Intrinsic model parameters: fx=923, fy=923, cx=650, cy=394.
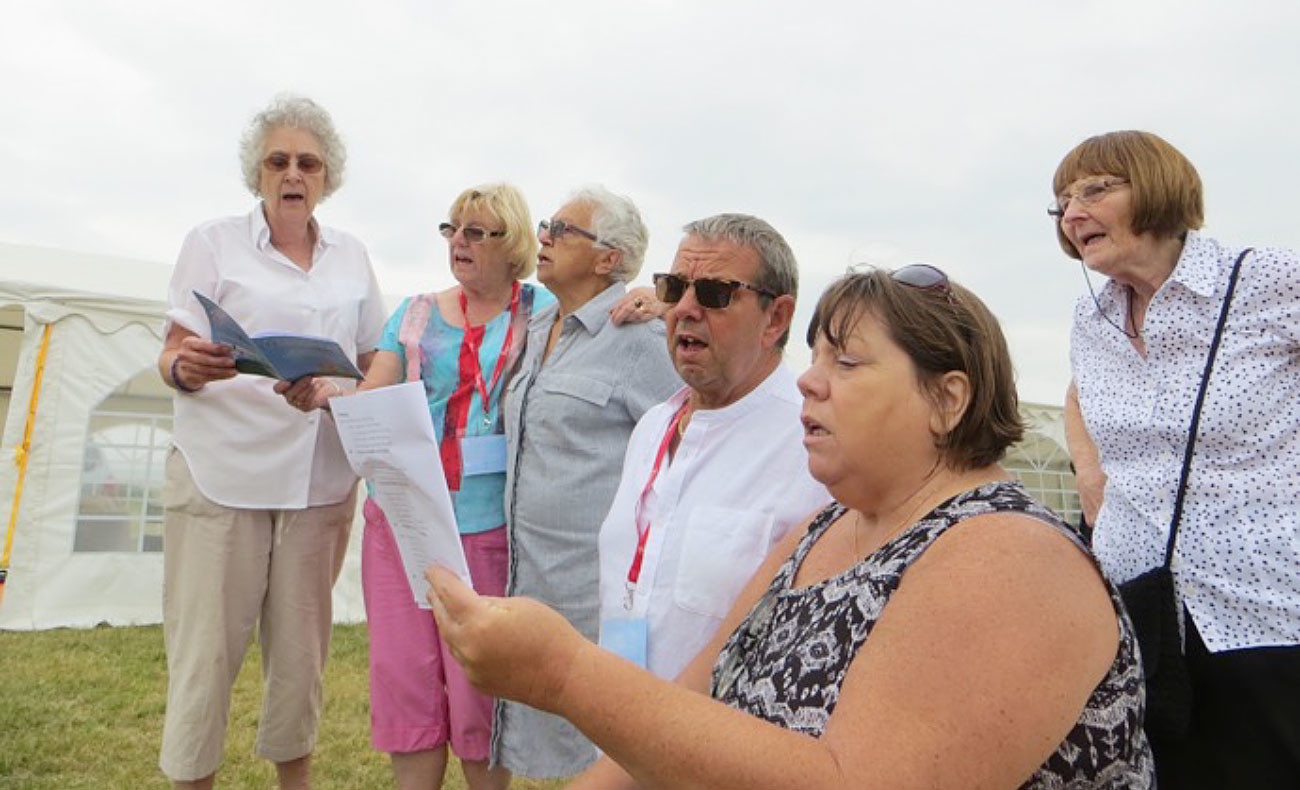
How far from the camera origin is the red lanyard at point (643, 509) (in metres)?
2.24

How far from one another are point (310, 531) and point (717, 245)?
1.74 metres

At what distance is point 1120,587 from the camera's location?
1.87 metres

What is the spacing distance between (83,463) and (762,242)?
6.40m

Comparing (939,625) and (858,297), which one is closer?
(939,625)

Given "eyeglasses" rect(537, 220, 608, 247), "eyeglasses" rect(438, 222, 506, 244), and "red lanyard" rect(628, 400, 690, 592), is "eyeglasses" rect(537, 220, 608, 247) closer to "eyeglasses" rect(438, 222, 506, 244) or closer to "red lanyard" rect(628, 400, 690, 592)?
"eyeglasses" rect(438, 222, 506, 244)

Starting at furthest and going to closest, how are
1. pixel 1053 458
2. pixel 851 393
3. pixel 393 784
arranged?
pixel 1053 458
pixel 393 784
pixel 851 393

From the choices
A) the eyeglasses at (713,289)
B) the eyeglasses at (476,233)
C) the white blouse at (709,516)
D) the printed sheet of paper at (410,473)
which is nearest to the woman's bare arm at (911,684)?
the printed sheet of paper at (410,473)

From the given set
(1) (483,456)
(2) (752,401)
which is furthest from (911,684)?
(1) (483,456)

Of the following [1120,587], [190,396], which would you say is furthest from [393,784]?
[1120,587]

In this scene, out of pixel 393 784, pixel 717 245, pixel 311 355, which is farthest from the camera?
pixel 393 784

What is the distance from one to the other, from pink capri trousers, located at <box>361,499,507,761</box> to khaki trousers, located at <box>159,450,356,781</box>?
0.63ft

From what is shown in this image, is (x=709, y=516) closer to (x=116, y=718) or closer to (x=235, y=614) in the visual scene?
(x=235, y=614)

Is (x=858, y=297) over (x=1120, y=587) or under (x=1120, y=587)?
over

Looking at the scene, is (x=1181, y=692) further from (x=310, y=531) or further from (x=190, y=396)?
(x=190, y=396)
